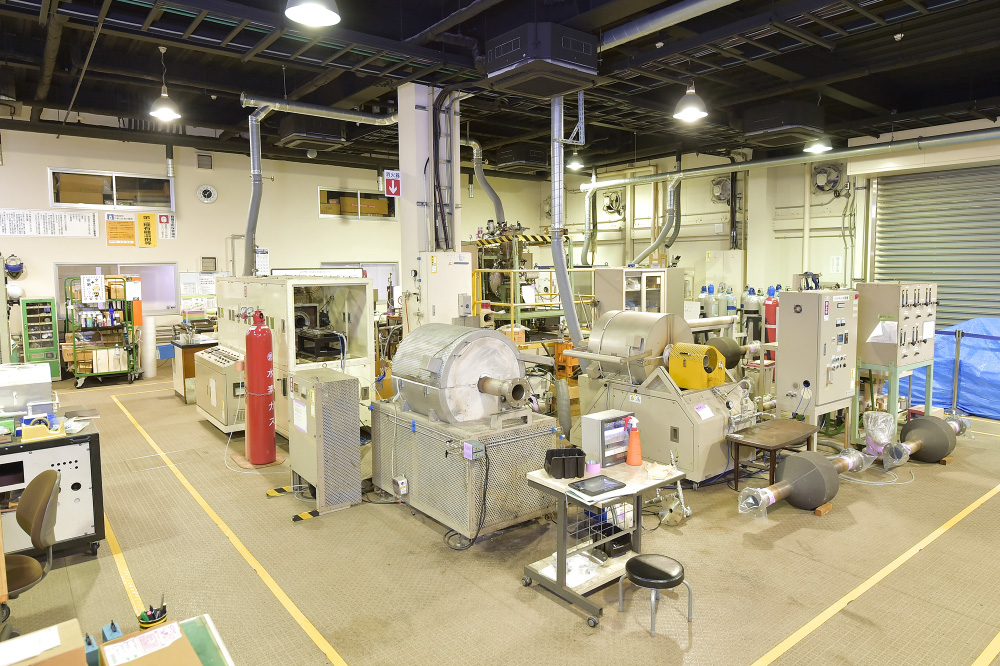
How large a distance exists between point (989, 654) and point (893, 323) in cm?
386

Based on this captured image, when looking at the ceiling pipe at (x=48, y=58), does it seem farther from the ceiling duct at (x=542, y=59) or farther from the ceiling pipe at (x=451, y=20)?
the ceiling duct at (x=542, y=59)

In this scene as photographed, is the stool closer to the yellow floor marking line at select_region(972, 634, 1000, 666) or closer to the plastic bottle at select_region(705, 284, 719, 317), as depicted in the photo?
the yellow floor marking line at select_region(972, 634, 1000, 666)

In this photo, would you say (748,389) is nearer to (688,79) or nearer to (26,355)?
(688,79)

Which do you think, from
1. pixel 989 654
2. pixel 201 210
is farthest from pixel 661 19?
pixel 201 210

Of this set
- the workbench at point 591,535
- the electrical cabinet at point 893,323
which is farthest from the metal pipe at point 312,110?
the workbench at point 591,535

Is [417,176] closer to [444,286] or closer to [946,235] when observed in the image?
[444,286]

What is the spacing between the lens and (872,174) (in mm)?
9961

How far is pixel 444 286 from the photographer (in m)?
7.31

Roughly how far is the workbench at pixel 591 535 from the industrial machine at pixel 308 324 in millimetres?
2660

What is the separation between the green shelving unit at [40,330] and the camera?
31.6ft

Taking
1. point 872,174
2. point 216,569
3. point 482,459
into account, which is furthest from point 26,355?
point 872,174

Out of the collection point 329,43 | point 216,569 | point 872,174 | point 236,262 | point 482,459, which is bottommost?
point 216,569

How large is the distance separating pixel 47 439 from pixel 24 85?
285 inches

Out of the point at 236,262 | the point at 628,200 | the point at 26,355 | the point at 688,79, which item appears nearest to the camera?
the point at 688,79
